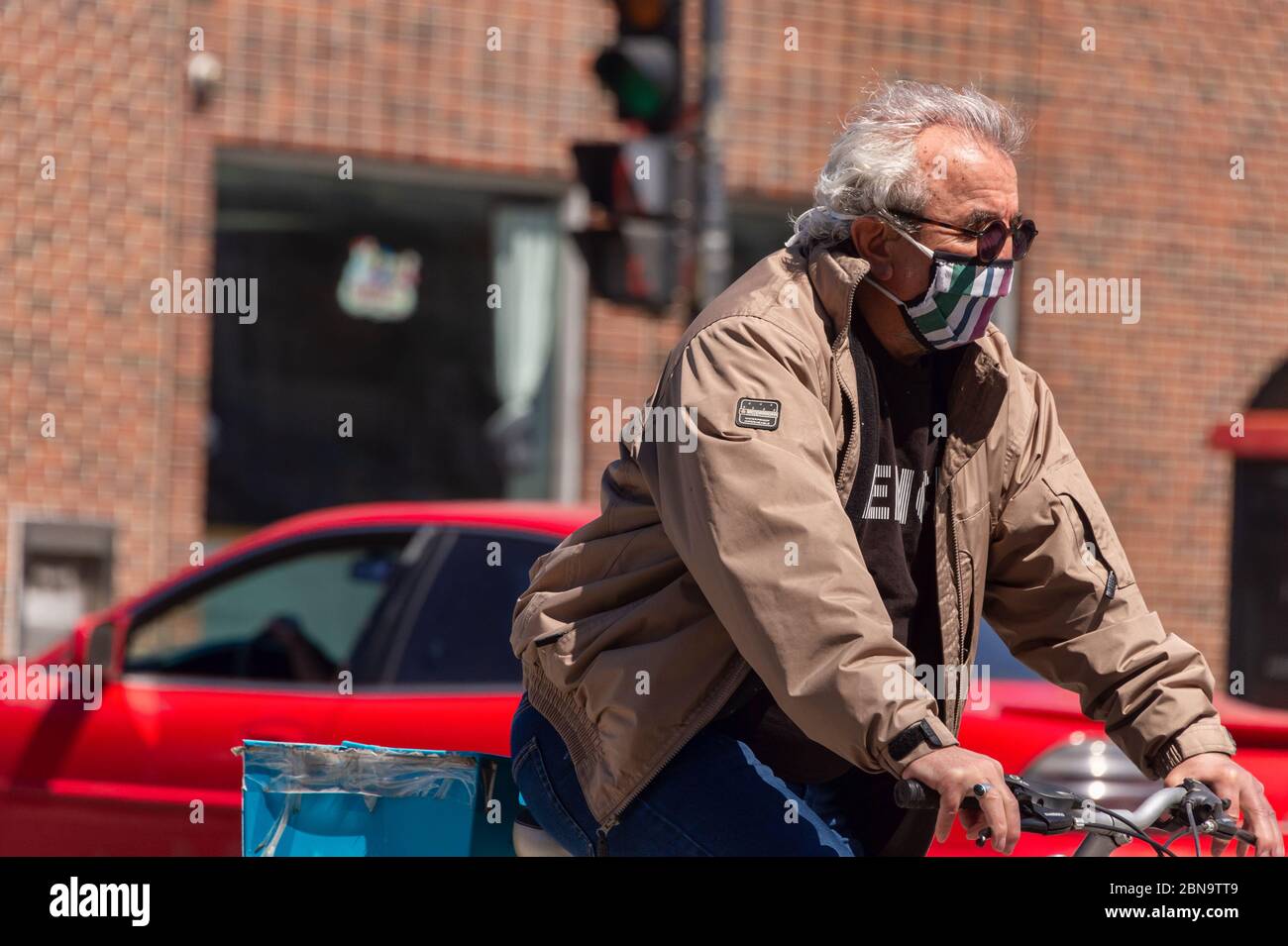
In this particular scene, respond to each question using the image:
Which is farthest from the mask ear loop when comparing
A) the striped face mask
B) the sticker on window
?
the sticker on window

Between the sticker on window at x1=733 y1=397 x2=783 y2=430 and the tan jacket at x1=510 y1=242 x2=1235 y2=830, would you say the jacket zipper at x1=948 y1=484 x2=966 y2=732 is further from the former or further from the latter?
the sticker on window at x1=733 y1=397 x2=783 y2=430

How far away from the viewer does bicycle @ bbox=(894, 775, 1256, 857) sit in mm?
2193

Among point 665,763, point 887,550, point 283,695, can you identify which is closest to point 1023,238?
point 887,550

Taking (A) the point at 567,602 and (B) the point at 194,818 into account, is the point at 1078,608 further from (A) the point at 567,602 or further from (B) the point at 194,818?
(B) the point at 194,818

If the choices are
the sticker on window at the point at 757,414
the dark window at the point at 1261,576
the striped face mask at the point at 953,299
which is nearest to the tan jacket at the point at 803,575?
the sticker on window at the point at 757,414

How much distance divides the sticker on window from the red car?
7.46 feet

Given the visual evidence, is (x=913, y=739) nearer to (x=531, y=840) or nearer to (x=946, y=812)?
(x=946, y=812)

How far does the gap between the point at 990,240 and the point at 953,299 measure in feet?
0.32

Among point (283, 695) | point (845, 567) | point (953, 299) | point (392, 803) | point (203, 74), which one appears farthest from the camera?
point (203, 74)

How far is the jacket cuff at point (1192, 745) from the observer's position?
2584 millimetres

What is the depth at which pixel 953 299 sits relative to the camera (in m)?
2.50
